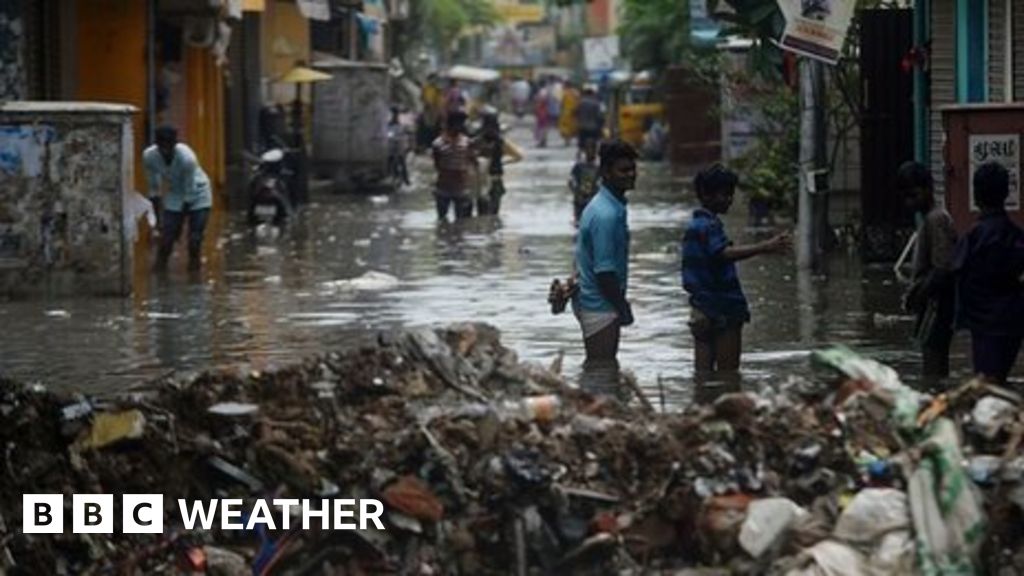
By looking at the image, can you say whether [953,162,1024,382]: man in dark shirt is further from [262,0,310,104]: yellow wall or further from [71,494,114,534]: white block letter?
[262,0,310,104]: yellow wall

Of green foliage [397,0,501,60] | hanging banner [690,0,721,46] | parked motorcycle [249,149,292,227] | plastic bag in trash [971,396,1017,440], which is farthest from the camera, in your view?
green foliage [397,0,501,60]

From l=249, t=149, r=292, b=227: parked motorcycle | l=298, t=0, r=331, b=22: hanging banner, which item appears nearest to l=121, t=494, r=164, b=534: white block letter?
l=249, t=149, r=292, b=227: parked motorcycle

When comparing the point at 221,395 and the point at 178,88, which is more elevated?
the point at 178,88

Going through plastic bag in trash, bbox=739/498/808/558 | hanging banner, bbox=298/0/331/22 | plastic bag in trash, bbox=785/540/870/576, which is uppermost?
hanging banner, bbox=298/0/331/22

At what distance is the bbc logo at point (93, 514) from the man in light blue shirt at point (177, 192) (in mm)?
12433

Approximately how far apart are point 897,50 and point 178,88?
12.5 m

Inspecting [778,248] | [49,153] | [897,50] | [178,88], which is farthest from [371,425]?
[178,88]

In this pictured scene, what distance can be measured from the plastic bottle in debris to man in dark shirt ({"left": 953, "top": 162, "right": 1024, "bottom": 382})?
250cm

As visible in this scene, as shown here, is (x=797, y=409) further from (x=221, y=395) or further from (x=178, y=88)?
(x=178, y=88)

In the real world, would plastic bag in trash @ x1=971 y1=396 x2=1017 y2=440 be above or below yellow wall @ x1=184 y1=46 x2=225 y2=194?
below

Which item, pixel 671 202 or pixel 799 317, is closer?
pixel 799 317

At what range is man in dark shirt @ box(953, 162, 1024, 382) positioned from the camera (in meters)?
11.6

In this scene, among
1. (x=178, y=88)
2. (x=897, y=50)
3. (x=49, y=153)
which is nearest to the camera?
(x=49, y=153)

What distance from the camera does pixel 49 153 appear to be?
19.2 m
